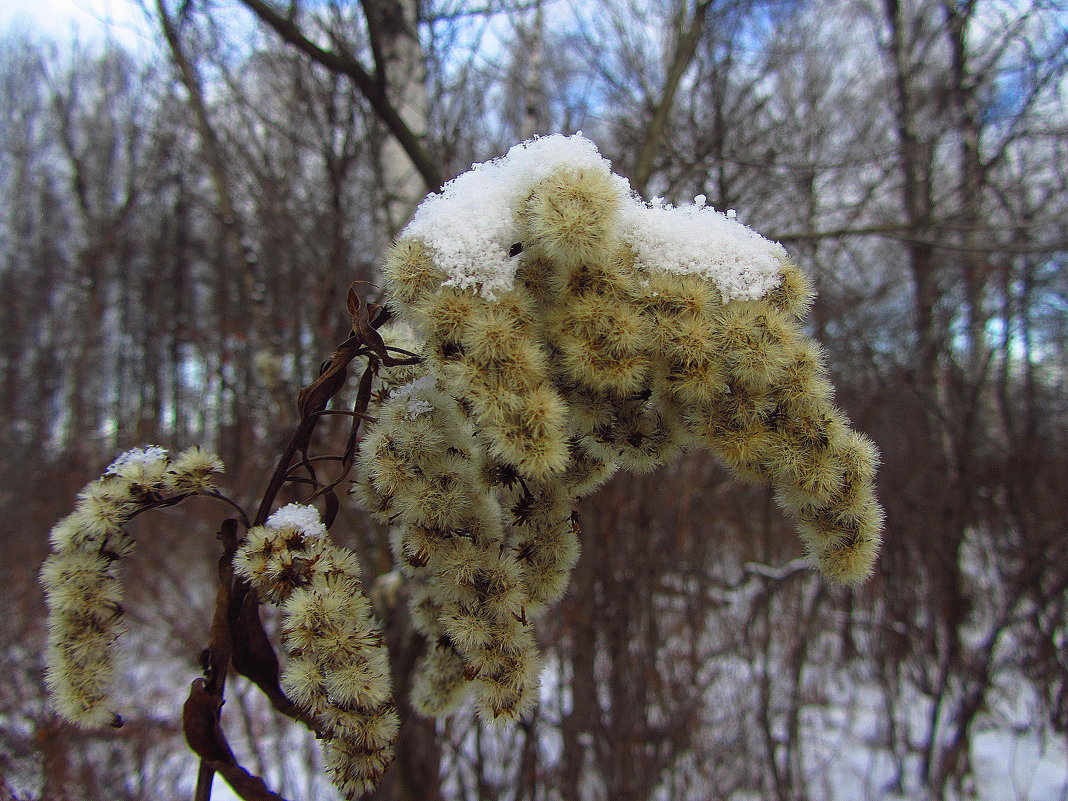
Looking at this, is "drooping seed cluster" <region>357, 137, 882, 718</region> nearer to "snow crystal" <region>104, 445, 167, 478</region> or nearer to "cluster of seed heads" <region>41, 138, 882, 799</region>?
"cluster of seed heads" <region>41, 138, 882, 799</region>

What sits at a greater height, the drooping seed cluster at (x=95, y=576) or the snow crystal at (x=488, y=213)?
the snow crystal at (x=488, y=213)

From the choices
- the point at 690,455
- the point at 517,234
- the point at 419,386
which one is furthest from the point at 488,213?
the point at 690,455

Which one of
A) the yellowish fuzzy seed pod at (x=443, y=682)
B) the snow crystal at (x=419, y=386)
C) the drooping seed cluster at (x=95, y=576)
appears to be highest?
the snow crystal at (x=419, y=386)

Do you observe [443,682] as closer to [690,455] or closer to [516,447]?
[516,447]

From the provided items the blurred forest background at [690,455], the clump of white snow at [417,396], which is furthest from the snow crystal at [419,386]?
the blurred forest background at [690,455]

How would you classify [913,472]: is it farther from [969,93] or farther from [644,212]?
[644,212]

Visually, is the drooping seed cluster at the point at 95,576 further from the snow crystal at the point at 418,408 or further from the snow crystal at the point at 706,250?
the snow crystal at the point at 706,250

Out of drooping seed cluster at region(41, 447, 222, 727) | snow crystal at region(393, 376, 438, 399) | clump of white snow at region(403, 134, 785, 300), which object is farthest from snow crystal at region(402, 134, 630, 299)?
drooping seed cluster at region(41, 447, 222, 727)

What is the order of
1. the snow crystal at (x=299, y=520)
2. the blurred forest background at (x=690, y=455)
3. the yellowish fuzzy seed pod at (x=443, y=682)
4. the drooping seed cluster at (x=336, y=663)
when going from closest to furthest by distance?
the drooping seed cluster at (x=336, y=663) < the snow crystal at (x=299, y=520) < the yellowish fuzzy seed pod at (x=443, y=682) < the blurred forest background at (x=690, y=455)
